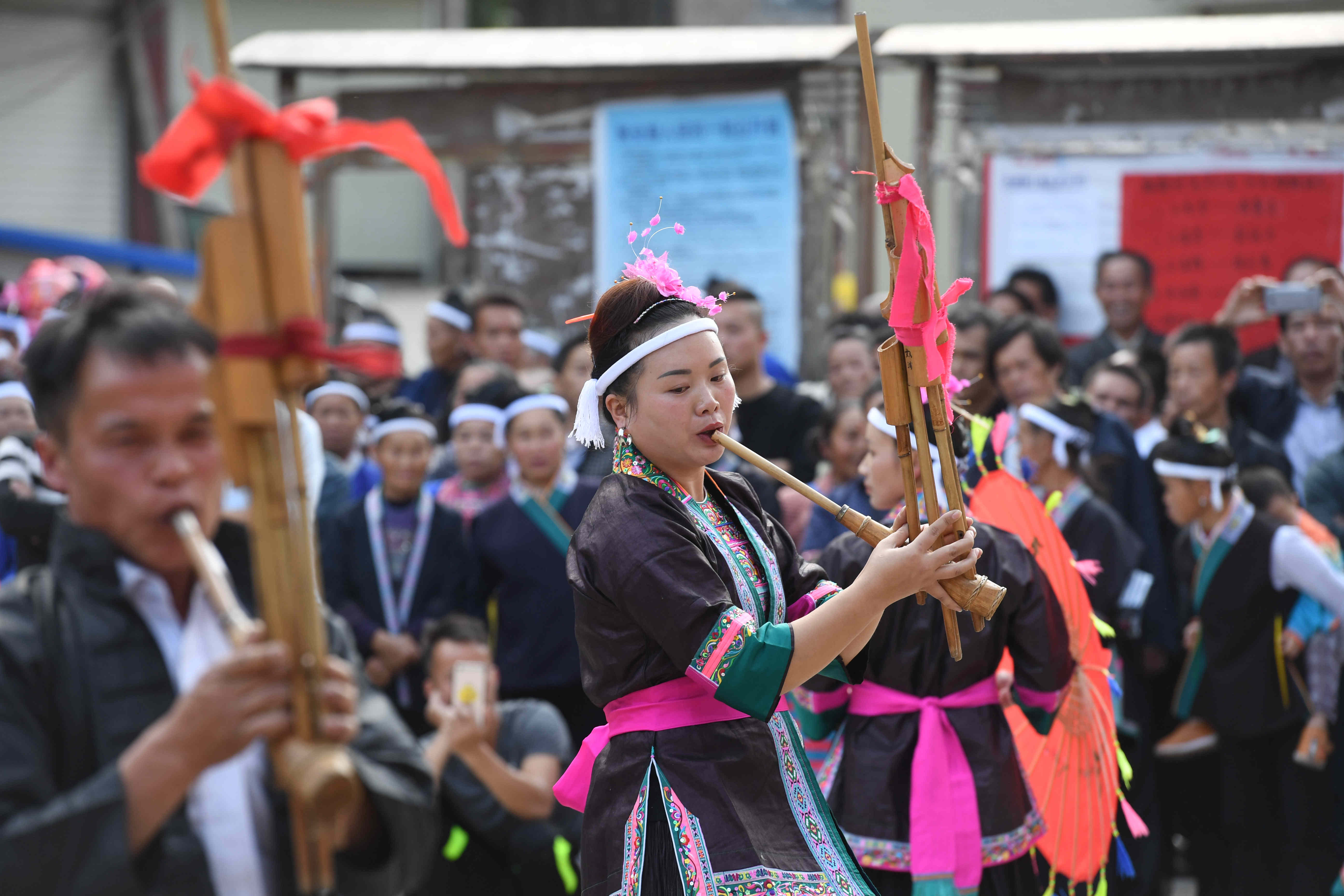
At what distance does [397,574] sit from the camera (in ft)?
15.8

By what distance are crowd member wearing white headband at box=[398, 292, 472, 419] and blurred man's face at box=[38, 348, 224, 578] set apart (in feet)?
16.8

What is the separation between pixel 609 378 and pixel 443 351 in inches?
172

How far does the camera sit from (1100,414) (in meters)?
4.88

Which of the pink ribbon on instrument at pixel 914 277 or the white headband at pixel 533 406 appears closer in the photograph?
the pink ribbon on instrument at pixel 914 277

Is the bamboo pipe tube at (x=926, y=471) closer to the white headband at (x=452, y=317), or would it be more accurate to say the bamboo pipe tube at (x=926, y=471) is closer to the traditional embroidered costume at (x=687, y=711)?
the traditional embroidered costume at (x=687, y=711)

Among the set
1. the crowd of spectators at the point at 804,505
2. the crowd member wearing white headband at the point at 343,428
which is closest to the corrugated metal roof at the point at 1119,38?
the crowd of spectators at the point at 804,505

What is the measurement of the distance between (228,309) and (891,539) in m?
1.14

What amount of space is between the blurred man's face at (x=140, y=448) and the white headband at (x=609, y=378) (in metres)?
0.99

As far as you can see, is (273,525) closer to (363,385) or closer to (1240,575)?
(1240,575)

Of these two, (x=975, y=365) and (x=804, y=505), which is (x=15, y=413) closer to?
(x=804, y=505)

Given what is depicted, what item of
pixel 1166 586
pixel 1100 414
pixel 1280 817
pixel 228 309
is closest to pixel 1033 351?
pixel 1100 414

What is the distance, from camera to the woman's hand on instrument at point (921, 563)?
209cm

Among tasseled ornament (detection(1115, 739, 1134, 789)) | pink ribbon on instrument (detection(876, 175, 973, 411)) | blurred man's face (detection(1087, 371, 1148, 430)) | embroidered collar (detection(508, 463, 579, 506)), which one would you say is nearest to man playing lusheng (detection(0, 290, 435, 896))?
pink ribbon on instrument (detection(876, 175, 973, 411))

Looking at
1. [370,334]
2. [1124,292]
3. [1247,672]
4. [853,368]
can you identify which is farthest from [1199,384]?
[370,334]
